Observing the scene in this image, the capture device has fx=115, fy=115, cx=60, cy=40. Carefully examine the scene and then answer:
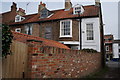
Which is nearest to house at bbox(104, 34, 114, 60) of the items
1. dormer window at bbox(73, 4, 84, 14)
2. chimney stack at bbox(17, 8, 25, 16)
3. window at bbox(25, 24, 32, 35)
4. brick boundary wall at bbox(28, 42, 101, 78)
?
dormer window at bbox(73, 4, 84, 14)

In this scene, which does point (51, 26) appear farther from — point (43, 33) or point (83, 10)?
point (83, 10)

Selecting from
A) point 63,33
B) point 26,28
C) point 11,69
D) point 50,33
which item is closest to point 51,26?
point 50,33

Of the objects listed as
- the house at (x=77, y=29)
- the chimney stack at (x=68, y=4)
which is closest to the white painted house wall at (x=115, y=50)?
the house at (x=77, y=29)

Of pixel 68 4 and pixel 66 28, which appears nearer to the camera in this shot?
pixel 66 28

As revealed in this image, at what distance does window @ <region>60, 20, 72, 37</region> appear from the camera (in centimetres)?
1316

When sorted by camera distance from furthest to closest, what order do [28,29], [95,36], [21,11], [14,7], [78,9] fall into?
[21,11] < [14,7] < [28,29] < [78,9] < [95,36]

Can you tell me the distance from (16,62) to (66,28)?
35.1 ft

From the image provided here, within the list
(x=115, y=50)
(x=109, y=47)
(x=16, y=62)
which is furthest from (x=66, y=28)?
(x=115, y=50)

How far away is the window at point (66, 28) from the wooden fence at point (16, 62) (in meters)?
10.3

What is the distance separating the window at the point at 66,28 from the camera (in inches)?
518

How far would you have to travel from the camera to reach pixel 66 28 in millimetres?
13305

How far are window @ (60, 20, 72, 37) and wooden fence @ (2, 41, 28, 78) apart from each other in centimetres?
1027

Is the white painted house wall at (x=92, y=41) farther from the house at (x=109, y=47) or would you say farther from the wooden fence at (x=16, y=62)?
the house at (x=109, y=47)

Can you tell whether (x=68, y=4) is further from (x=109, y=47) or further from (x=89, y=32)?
(x=109, y=47)
